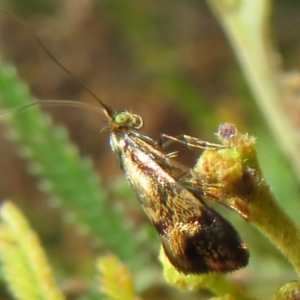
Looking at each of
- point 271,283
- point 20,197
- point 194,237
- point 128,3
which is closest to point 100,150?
point 20,197

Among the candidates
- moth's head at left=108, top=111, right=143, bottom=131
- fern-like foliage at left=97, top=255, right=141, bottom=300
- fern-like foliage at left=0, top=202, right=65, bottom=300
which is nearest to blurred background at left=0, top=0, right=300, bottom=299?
moth's head at left=108, top=111, right=143, bottom=131

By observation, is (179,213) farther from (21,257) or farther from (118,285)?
(21,257)

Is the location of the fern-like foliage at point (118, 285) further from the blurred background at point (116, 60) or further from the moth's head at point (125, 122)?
the blurred background at point (116, 60)

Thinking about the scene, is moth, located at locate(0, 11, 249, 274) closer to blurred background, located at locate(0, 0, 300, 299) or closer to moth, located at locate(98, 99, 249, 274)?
moth, located at locate(98, 99, 249, 274)

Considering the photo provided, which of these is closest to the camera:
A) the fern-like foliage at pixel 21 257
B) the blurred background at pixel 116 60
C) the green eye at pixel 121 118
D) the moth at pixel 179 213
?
the moth at pixel 179 213

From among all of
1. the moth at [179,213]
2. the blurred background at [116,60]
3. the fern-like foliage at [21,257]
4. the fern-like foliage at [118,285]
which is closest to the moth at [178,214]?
the moth at [179,213]

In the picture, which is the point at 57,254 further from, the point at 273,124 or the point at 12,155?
the point at 273,124
